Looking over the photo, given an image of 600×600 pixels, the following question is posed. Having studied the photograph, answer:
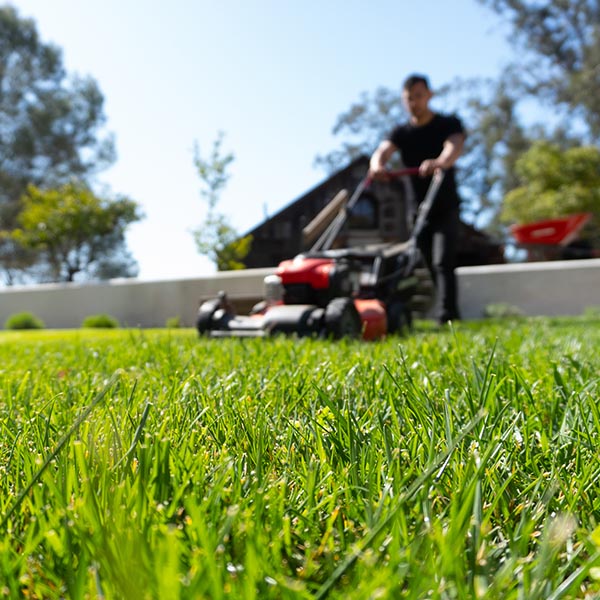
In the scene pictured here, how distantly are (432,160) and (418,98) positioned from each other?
0.61 metres

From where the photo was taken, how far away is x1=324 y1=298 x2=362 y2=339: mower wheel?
374 cm

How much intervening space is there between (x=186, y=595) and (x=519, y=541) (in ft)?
Answer: 1.16

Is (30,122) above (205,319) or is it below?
above

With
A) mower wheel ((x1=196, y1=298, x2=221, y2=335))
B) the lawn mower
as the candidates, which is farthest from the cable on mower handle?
mower wheel ((x1=196, y1=298, x2=221, y2=335))

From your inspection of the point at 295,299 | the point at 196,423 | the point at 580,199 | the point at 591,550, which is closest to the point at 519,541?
the point at 591,550

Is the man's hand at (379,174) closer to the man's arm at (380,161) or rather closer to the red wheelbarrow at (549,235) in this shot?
the man's arm at (380,161)

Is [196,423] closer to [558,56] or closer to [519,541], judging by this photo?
[519,541]

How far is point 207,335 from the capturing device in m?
4.48

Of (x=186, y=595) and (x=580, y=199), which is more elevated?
(x=580, y=199)

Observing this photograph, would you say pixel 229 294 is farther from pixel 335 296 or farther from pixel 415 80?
pixel 335 296

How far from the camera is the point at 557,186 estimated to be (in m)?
24.0

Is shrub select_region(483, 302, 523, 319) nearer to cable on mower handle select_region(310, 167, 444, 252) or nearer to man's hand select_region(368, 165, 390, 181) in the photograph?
cable on mower handle select_region(310, 167, 444, 252)

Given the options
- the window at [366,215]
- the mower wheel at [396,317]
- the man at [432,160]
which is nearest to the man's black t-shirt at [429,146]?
the man at [432,160]

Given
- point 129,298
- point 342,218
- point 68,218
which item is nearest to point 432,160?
point 342,218
